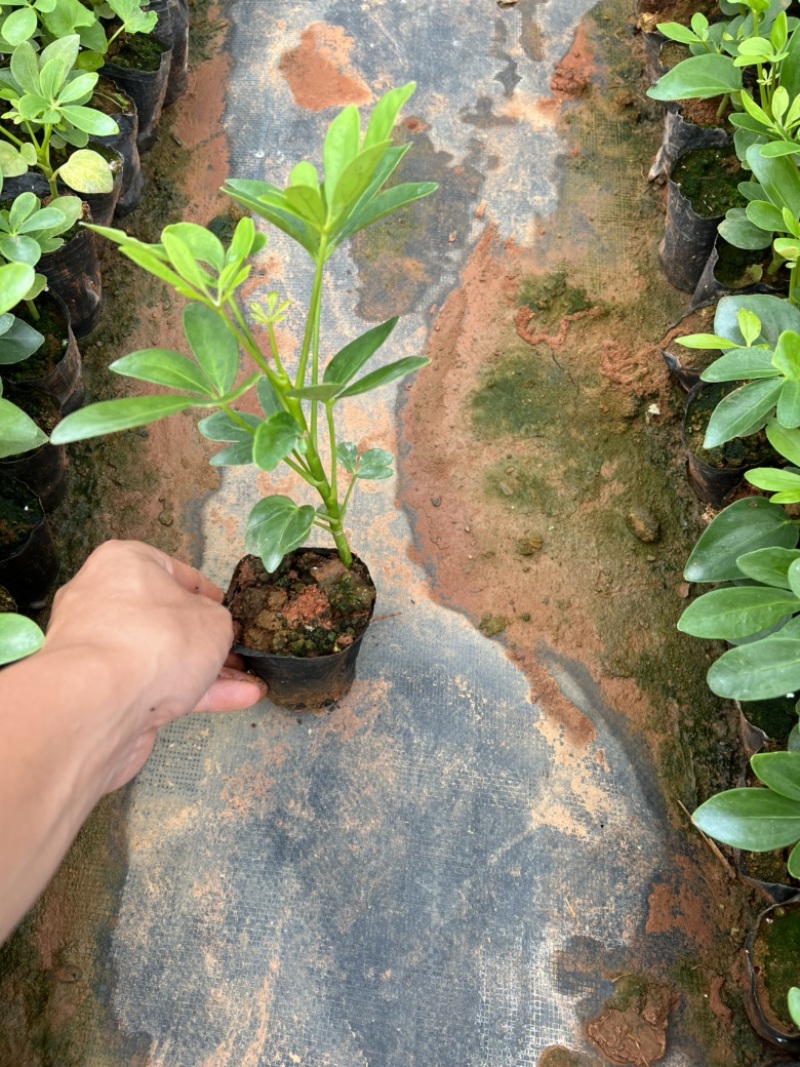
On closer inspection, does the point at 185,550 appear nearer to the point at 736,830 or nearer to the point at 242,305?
the point at 242,305

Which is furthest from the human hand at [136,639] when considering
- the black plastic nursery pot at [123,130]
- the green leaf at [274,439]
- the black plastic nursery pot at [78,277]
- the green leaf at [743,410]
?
the black plastic nursery pot at [123,130]

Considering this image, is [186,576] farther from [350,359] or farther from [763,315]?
[763,315]

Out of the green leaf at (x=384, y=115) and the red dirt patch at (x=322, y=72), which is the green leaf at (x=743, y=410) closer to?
the green leaf at (x=384, y=115)

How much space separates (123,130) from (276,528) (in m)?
1.43

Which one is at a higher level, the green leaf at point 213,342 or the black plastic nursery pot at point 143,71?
the green leaf at point 213,342

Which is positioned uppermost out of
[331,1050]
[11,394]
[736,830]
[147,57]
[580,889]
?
[147,57]

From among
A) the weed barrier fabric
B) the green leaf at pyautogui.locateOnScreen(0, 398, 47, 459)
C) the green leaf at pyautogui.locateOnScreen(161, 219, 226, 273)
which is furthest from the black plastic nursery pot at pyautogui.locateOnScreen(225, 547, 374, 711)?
the green leaf at pyautogui.locateOnScreen(161, 219, 226, 273)

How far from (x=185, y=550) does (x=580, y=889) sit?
1.14m

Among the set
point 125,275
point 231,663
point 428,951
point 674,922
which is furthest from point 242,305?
point 674,922

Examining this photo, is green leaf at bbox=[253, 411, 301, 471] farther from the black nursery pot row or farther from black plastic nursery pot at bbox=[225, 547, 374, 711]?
the black nursery pot row

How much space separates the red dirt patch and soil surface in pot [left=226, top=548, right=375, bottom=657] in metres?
1.61

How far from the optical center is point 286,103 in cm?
251

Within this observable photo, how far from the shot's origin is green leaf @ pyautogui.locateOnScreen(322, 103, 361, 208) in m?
0.91

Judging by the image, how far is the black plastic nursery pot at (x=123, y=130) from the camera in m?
2.14
